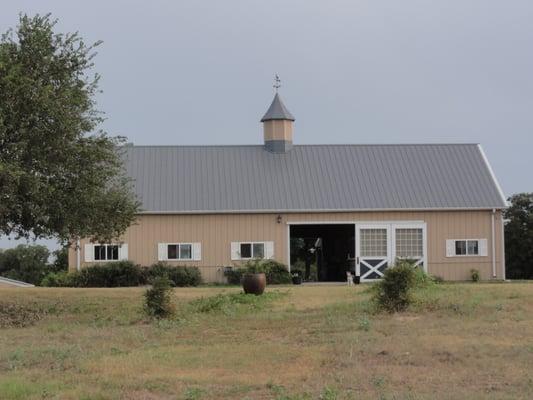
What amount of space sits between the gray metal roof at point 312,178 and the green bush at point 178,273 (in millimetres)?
2516

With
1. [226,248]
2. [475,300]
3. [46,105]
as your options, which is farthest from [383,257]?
[46,105]

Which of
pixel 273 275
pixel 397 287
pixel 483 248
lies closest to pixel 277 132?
pixel 273 275

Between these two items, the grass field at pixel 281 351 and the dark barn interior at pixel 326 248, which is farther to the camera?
the dark barn interior at pixel 326 248

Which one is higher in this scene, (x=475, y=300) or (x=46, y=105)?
(x=46, y=105)

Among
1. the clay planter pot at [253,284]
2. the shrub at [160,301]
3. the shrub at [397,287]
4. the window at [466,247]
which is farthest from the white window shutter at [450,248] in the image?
the shrub at [160,301]

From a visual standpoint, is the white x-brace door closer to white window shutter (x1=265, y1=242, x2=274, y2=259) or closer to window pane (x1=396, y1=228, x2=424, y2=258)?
window pane (x1=396, y1=228, x2=424, y2=258)

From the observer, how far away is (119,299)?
79.6 ft

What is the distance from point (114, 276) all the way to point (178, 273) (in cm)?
275

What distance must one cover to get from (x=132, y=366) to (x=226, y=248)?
71.2 ft

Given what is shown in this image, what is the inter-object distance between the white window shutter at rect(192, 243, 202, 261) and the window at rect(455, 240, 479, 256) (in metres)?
11.2

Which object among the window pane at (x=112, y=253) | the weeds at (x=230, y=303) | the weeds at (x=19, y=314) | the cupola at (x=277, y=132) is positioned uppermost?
the cupola at (x=277, y=132)

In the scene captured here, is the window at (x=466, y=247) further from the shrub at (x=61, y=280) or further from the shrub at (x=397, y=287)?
the shrub at (x=397, y=287)

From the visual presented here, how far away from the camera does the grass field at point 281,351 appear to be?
10.5m

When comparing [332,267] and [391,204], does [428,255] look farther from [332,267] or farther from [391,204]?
[332,267]
